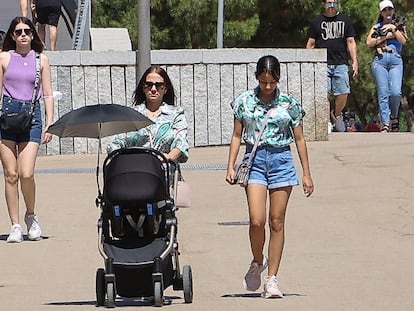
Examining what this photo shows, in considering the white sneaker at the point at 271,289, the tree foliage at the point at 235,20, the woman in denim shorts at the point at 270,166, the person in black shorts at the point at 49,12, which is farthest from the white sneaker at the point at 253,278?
the tree foliage at the point at 235,20

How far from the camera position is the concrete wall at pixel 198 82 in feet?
51.4

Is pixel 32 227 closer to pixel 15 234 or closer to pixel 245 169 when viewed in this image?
pixel 15 234

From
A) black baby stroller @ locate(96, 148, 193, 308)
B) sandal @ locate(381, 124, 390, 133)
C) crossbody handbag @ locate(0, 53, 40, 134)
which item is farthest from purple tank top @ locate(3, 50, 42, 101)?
sandal @ locate(381, 124, 390, 133)

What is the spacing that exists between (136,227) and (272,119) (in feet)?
3.97

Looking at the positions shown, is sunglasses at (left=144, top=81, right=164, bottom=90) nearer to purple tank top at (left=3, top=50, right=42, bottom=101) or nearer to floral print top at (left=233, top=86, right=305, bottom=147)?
floral print top at (left=233, top=86, right=305, bottom=147)

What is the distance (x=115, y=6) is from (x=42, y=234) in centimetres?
2423

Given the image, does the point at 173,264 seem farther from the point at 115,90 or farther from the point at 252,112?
the point at 115,90

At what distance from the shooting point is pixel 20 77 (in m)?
10.2

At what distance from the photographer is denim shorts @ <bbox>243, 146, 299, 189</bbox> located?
8.21 m

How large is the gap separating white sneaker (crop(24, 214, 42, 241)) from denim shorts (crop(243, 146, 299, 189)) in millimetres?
2732

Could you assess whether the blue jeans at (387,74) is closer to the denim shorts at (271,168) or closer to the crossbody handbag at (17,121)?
the crossbody handbag at (17,121)

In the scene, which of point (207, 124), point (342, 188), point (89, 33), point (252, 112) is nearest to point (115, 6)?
point (89, 33)

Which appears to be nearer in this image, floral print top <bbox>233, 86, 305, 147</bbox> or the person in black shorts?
floral print top <bbox>233, 86, 305, 147</bbox>

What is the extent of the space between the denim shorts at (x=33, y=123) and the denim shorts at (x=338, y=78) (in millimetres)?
7312
